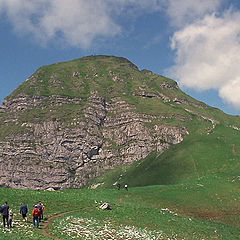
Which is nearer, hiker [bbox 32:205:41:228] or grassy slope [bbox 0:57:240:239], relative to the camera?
hiker [bbox 32:205:41:228]

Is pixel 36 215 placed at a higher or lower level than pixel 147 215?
higher

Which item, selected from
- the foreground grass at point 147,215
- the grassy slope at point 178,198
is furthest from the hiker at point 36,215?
the grassy slope at point 178,198

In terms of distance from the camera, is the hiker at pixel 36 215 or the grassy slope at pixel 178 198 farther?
the grassy slope at pixel 178 198

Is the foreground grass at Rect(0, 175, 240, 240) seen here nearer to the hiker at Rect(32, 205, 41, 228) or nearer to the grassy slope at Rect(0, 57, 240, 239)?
the grassy slope at Rect(0, 57, 240, 239)

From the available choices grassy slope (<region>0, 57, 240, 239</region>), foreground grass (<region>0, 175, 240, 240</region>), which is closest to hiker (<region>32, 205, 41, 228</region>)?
foreground grass (<region>0, 175, 240, 240</region>)

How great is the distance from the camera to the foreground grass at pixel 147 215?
29969 mm

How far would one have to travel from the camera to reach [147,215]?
1714 inches

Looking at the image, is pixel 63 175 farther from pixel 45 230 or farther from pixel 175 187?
pixel 45 230

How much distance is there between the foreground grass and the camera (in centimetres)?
2997

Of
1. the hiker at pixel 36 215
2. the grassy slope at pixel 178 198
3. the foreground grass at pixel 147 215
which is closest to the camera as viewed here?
the hiker at pixel 36 215

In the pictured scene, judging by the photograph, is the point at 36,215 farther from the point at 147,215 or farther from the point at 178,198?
the point at 178,198

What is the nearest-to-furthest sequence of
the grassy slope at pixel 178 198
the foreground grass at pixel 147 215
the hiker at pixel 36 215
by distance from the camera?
the hiker at pixel 36 215 < the foreground grass at pixel 147 215 < the grassy slope at pixel 178 198

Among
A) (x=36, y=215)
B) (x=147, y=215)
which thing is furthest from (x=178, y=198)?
(x=36, y=215)

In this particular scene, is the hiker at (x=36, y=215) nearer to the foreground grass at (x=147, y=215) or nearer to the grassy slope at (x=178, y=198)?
the foreground grass at (x=147, y=215)
